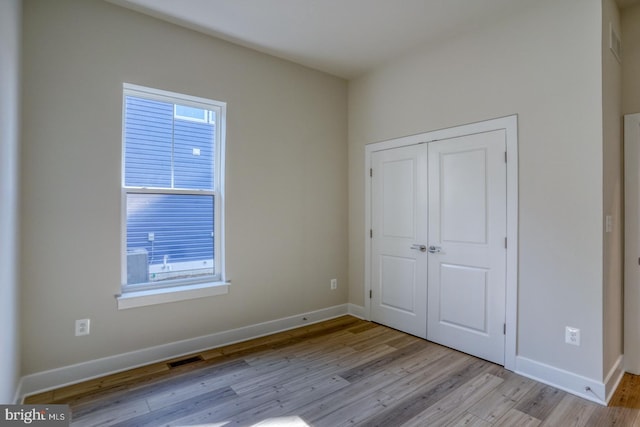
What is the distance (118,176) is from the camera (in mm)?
2705

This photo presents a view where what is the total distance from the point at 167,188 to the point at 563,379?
3510 millimetres

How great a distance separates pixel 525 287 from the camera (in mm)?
2688

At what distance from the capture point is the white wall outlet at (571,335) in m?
2.42

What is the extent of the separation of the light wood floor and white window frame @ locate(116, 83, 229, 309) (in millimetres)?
558

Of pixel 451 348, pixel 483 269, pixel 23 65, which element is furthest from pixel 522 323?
pixel 23 65

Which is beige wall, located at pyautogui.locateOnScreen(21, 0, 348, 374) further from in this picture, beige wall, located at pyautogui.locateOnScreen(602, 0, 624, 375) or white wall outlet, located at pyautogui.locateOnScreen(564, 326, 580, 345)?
beige wall, located at pyautogui.locateOnScreen(602, 0, 624, 375)

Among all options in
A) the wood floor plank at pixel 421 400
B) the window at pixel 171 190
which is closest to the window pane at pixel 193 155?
the window at pixel 171 190

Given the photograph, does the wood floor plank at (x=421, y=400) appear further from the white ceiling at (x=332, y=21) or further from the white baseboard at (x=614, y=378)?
the white ceiling at (x=332, y=21)

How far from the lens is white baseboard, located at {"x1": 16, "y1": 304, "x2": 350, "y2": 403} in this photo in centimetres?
238

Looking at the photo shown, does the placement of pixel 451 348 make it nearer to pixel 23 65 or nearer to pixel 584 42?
pixel 584 42

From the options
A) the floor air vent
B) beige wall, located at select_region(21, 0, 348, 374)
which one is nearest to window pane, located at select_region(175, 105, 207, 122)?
beige wall, located at select_region(21, 0, 348, 374)

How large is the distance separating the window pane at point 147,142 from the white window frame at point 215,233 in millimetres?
47

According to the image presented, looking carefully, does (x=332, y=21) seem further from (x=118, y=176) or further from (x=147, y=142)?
(x=118, y=176)

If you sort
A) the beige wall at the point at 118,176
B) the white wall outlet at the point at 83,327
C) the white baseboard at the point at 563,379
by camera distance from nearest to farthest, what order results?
the white baseboard at the point at 563,379
the beige wall at the point at 118,176
the white wall outlet at the point at 83,327
